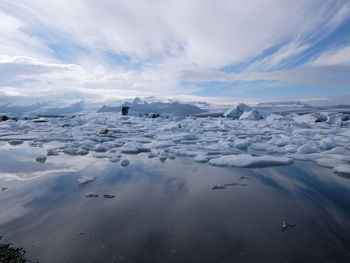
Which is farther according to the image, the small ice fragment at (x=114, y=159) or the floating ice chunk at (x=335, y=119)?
the floating ice chunk at (x=335, y=119)

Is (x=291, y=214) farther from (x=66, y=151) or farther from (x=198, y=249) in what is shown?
(x=66, y=151)

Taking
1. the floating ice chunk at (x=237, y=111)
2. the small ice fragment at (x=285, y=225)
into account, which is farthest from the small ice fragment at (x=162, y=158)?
the floating ice chunk at (x=237, y=111)

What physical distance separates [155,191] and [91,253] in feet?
4.94

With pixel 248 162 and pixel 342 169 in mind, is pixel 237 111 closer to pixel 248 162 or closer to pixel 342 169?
pixel 248 162

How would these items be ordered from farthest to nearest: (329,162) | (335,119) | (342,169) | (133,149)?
(335,119) < (133,149) < (329,162) < (342,169)

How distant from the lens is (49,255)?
70.3 inches

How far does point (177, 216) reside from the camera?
2484 millimetres

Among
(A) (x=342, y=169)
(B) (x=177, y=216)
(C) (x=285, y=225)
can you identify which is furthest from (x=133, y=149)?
(A) (x=342, y=169)

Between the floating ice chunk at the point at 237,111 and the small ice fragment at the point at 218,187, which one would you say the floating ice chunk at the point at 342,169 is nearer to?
the small ice fragment at the point at 218,187

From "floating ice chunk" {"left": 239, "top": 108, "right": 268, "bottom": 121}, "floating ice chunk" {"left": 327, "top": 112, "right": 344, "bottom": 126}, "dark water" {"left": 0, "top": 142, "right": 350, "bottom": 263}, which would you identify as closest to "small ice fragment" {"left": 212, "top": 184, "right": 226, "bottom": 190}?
"dark water" {"left": 0, "top": 142, "right": 350, "bottom": 263}

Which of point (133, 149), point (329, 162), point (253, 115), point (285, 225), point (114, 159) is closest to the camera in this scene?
point (285, 225)

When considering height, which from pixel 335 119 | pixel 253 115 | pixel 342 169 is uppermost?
pixel 342 169

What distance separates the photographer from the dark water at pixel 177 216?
1852 mm

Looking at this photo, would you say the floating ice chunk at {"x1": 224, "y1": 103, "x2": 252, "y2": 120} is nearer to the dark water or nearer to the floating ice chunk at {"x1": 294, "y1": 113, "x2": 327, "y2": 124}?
the floating ice chunk at {"x1": 294, "y1": 113, "x2": 327, "y2": 124}
